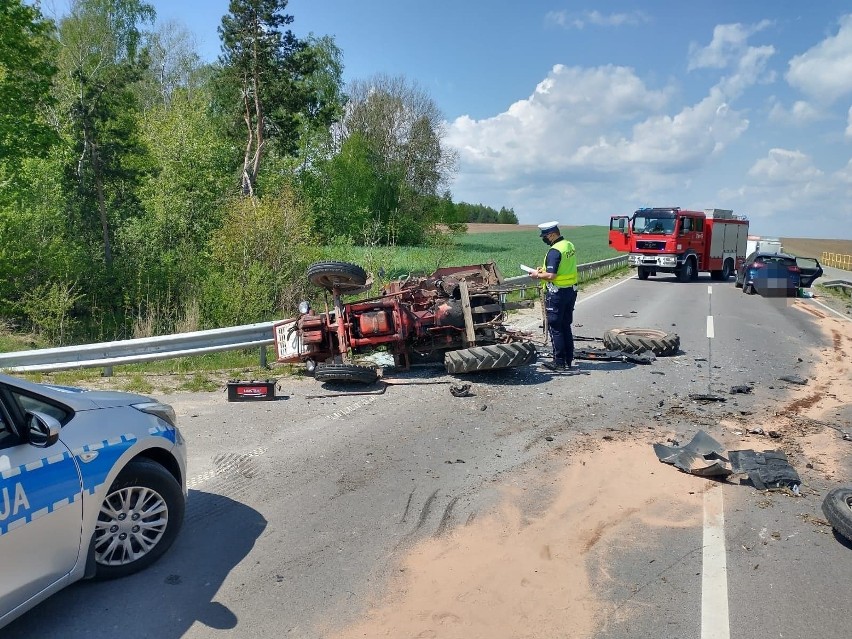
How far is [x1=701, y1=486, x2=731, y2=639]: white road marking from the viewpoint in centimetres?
351

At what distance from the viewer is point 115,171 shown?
928 inches

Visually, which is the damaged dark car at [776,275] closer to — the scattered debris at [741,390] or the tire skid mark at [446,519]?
the scattered debris at [741,390]

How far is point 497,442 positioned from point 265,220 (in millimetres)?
12731

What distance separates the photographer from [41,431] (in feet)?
10.8

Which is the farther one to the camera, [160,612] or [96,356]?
[96,356]

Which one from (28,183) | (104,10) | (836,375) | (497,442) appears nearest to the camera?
(497,442)

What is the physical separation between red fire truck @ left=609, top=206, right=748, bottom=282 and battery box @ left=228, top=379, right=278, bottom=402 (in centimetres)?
2370

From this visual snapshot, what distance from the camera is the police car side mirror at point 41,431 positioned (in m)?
3.29

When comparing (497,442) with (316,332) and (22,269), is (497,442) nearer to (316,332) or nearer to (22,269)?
(316,332)

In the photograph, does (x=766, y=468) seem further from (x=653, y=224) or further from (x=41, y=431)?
(x=653, y=224)

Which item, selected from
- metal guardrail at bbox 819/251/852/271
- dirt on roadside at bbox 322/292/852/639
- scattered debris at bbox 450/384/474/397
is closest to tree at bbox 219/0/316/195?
scattered debris at bbox 450/384/474/397

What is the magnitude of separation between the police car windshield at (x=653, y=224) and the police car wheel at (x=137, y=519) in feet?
90.5

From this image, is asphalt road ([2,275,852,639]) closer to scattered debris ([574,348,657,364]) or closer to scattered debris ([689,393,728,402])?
scattered debris ([689,393,728,402])

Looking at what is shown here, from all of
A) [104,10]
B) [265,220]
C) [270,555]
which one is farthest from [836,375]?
[104,10]
